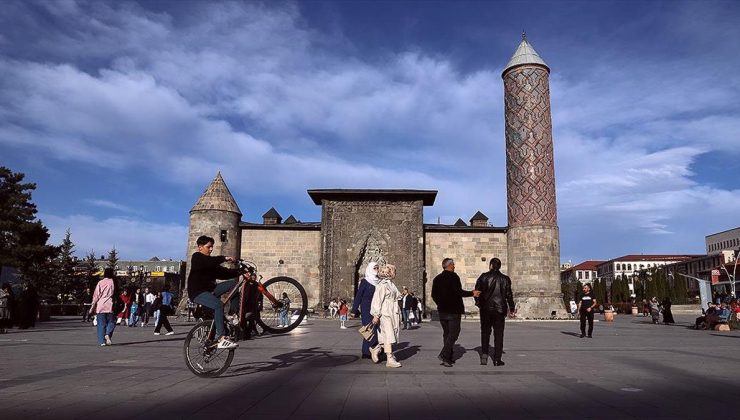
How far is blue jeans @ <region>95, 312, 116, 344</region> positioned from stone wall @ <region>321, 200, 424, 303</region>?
20.5m

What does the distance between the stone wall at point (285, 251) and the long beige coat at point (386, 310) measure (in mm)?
24104

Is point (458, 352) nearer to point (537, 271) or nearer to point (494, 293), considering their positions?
point (494, 293)

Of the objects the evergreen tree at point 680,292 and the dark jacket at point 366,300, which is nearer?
the dark jacket at point 366,300

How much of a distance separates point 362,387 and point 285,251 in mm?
27389

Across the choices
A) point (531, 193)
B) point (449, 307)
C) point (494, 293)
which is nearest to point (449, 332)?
point (449, 307)

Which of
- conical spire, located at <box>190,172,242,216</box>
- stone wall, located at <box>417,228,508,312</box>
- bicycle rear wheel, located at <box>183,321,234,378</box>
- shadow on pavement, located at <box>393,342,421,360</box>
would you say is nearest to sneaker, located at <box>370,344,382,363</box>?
shadow on pavement, located at <box>393,342,421,360</box>


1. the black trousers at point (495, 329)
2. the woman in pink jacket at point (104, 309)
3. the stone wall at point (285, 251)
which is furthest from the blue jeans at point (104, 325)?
the stone wall at point (285, 251)

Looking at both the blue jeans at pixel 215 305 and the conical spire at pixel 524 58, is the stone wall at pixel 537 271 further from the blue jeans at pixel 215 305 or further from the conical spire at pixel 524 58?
the blue jeans at pixel 215 305

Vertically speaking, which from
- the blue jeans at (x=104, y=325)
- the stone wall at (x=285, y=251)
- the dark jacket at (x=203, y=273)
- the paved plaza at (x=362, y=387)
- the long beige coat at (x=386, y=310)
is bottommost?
the paved plaza at (x=362, y=387)

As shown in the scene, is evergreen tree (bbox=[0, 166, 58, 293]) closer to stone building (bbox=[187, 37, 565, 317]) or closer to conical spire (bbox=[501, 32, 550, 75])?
stone building (bbox=[187, 37, 565, 317])

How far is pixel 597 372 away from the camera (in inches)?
271

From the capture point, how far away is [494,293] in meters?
8.28

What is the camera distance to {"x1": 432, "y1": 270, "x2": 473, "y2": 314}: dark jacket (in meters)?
8.05

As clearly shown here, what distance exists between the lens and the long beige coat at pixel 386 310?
7.82 metres
